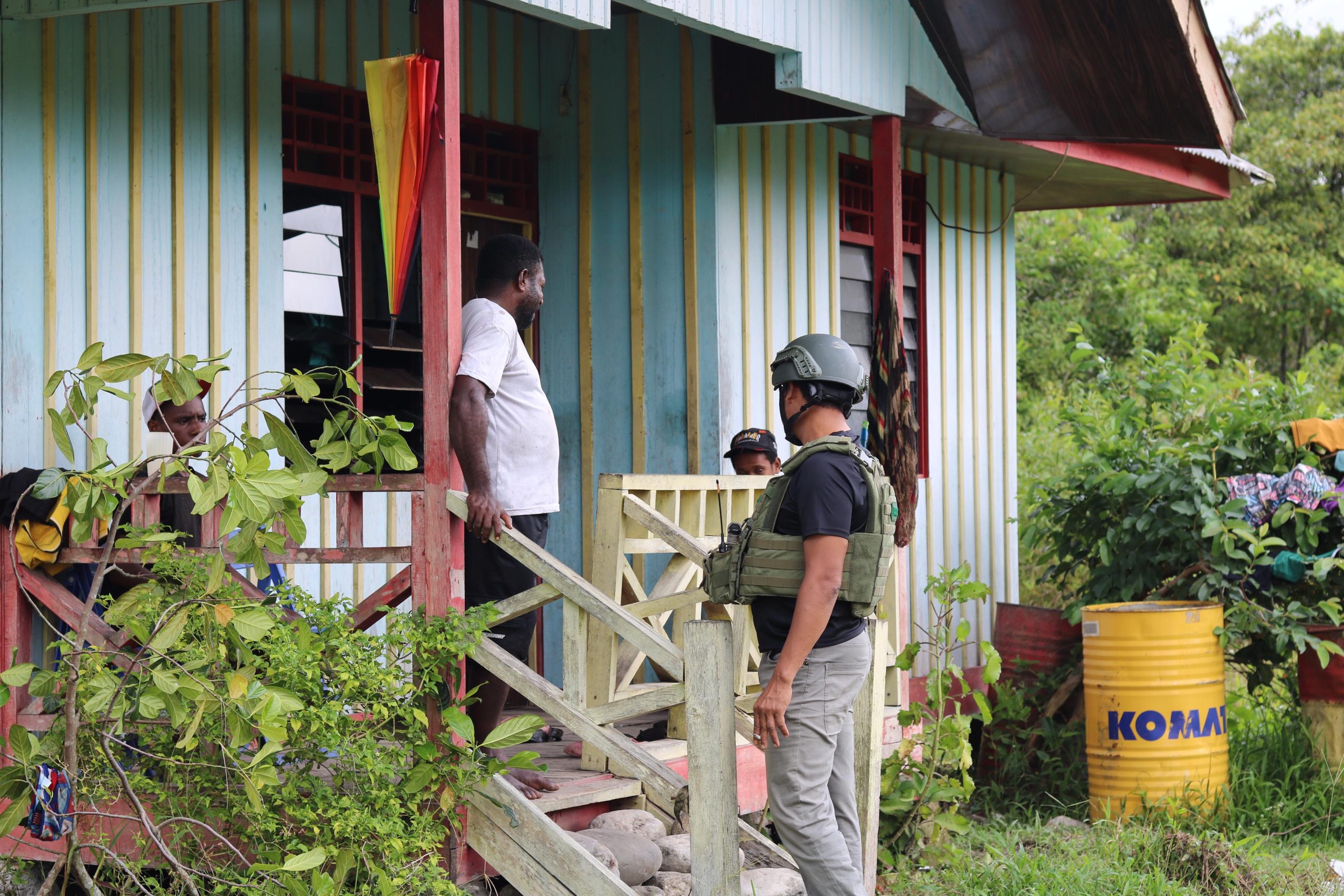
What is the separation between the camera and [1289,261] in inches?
750

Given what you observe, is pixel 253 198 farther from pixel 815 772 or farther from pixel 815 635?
pixel 815 772

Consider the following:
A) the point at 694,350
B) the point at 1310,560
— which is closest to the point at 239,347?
the point at 694,350

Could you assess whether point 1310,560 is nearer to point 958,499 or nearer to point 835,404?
point 958,499

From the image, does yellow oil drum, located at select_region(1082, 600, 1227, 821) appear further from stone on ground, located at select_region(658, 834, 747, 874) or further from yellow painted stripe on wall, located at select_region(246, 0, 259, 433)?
yellow painted stripe on wall, located at select_region(246, 0, 259, 433)

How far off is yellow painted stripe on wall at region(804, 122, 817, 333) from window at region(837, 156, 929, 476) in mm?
341

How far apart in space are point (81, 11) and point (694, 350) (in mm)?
3130

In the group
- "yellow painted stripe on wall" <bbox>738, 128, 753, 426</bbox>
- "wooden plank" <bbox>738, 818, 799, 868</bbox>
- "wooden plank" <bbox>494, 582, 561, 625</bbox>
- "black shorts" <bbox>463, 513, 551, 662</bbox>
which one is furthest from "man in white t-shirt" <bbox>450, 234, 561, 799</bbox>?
"yellow painted stripe on wall" <bbox>738, 128, 753, 426</bbox>

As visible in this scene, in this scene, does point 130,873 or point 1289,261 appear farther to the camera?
point 1289,261

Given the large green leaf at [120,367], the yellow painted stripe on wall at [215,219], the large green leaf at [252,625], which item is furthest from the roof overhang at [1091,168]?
the large green leaf at [252,625]

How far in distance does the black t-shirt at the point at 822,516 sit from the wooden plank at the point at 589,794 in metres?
0.95

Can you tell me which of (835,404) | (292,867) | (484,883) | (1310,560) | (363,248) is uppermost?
(363,248)

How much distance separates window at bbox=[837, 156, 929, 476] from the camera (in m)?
8.02

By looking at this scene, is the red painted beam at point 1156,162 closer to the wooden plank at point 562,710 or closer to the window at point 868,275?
the window at point 868,275

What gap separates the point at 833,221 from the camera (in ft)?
25.5
